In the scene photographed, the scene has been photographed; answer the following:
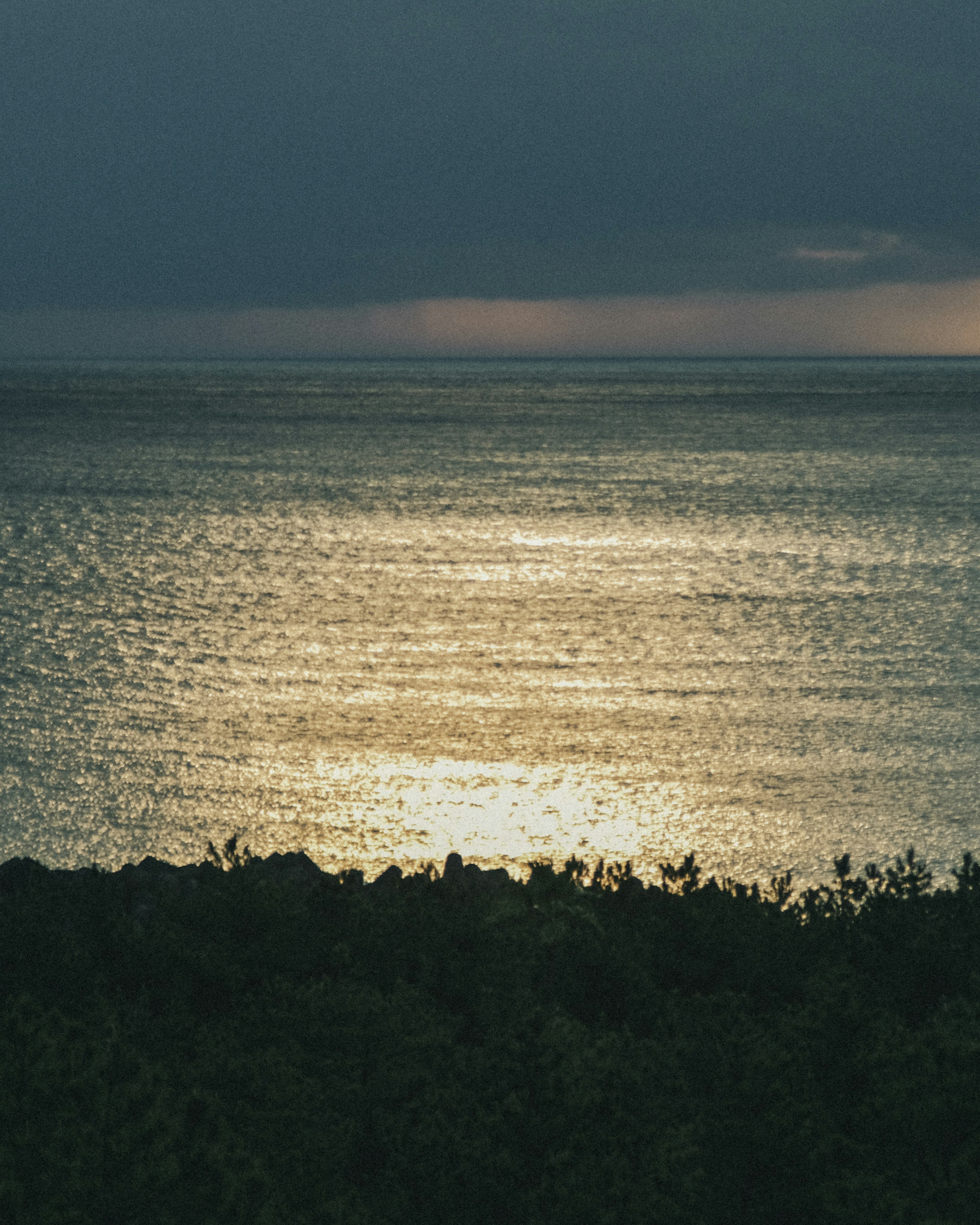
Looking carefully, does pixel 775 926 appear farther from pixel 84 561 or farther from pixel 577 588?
pixel 84 561

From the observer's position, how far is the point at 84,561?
2272 centimetres

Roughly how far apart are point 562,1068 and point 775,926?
188 centimetres

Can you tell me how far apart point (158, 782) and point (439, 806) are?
2.56m

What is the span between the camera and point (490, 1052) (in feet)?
15.4

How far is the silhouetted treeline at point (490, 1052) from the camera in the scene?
383 centimetres

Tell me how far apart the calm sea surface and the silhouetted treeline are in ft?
10.4

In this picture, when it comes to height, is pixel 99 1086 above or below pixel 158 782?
above

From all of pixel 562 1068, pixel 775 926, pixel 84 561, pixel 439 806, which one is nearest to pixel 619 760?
pixel 439 806

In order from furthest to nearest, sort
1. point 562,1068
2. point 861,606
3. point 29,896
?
point 861,606 → point 29,896 → point 562,1068

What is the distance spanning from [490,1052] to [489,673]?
10.0 m

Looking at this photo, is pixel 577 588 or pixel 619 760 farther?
pixel 577 588

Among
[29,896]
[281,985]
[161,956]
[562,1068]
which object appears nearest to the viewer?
[562,1068]

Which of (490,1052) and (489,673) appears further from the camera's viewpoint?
(489,673)

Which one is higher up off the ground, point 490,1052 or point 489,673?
point 490,1052
